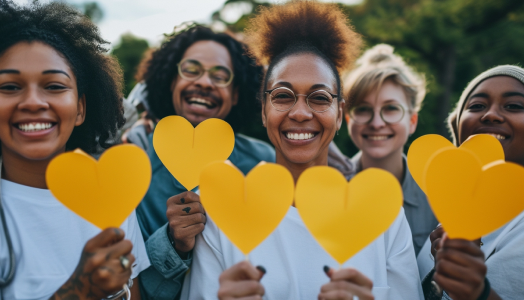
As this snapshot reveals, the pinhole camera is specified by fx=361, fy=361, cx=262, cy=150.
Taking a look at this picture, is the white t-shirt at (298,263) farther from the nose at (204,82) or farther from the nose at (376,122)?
the nose at (204,82)

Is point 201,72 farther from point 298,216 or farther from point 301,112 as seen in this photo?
point 298,216

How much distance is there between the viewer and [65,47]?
1.97 m

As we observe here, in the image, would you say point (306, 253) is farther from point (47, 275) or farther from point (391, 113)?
point (391, 113)

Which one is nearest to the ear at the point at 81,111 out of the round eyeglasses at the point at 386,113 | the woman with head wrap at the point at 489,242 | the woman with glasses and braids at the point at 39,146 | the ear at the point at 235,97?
the woman with glasses and braids at the point at 39,146

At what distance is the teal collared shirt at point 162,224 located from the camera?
2039 mm

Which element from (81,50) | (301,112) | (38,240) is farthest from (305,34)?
(38,240)

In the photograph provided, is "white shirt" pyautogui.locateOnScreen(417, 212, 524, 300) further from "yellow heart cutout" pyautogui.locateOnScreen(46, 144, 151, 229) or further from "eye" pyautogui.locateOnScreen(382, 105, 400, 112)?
"yellow heart cutout" pyautogui.locateOnScreen(46, 144, 151, 229)

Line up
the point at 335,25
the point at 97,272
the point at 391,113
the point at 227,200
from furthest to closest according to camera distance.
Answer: the point at 391,113
the point at 335,25
the point at 227,200
the point at 97,272

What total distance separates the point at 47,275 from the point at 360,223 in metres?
1.50

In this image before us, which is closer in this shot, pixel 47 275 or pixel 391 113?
pixel 47 275

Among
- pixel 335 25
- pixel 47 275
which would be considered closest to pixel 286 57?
pixel 335 25

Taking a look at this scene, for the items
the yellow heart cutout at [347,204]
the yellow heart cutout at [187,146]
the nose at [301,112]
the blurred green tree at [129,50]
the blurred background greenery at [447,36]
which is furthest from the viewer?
the blurred green tree at [129,50]

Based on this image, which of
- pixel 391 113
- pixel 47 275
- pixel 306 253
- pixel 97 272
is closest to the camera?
pixel 97 272

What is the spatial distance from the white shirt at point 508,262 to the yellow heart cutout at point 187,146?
1.53 metres
